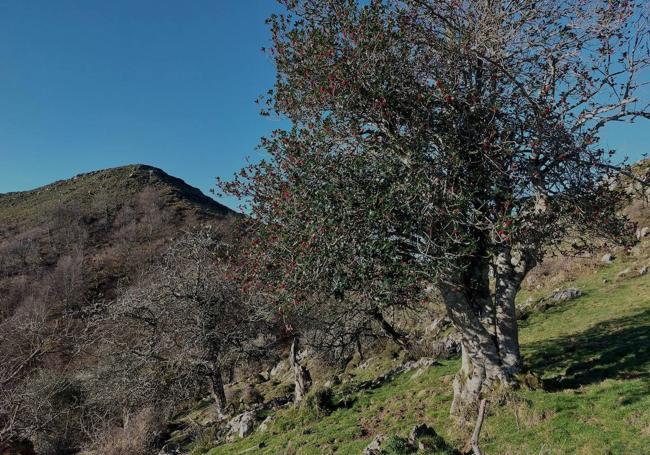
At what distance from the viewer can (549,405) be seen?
381 inches

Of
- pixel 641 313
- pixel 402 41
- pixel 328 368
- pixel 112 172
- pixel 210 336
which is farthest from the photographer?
pixel 112 172

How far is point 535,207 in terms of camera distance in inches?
401

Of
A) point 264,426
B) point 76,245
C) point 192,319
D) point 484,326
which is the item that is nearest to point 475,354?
point 484,326

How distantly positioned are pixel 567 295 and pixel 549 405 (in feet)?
56.4

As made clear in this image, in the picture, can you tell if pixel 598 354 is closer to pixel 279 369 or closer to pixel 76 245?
pixel 279 369

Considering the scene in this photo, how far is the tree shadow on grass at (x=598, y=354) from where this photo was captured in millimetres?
11508

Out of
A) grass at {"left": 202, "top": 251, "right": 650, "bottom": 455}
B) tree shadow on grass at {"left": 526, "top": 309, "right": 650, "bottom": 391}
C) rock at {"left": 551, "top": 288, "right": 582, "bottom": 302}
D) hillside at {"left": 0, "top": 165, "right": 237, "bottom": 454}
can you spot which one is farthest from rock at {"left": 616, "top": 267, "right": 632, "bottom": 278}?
hillside at {"left": 0, "top": 165, "right": 237, "bottom": 454}

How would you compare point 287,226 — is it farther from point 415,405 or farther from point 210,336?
point 210,336

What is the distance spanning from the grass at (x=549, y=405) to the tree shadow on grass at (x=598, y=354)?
0.03 metres

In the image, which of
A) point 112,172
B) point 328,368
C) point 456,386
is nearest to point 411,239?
point 456,386

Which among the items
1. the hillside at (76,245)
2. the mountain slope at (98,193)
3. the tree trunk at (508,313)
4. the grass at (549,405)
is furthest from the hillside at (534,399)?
the mountain slope at (98,193)

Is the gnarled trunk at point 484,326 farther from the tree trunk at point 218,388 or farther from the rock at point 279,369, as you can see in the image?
the rock at point 279,369

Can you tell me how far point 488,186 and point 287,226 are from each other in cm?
493

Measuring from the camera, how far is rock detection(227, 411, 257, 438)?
51.8 ft
